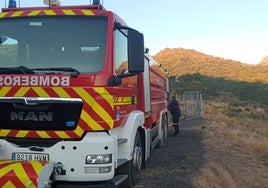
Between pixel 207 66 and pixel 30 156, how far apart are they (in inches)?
4472

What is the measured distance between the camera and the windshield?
639 cm

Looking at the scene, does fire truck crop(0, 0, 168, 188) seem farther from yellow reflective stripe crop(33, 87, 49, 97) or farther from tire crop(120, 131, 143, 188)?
tire crop(120, 131, 143, 188)

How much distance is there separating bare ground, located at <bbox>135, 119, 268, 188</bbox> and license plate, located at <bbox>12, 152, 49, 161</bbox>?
107 inches

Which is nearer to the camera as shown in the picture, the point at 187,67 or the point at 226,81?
the point at 226,81

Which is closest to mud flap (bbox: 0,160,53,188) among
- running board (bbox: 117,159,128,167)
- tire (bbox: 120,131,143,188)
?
running board (bbox: 117,159,128,167)

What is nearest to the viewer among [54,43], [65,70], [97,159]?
[97,159]

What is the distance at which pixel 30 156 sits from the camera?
6203 millimetres

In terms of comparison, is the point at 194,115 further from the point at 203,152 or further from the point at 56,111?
the point at 56,111

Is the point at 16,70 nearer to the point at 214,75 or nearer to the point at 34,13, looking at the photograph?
the point at 34,13

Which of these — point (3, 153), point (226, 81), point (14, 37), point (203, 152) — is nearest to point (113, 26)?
point (14, 37)

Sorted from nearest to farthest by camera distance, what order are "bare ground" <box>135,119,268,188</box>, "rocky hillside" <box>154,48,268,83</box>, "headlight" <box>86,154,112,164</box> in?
"headlight" <box>86,154,112,164</box> < "bare ground" <box>135,119,268,188</box> < "rocky hillside" <box>154,48,268,83</box>

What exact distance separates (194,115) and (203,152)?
591 inches

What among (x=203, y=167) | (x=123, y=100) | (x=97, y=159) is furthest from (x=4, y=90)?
(x=203, y=167)

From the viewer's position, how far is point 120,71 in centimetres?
696
